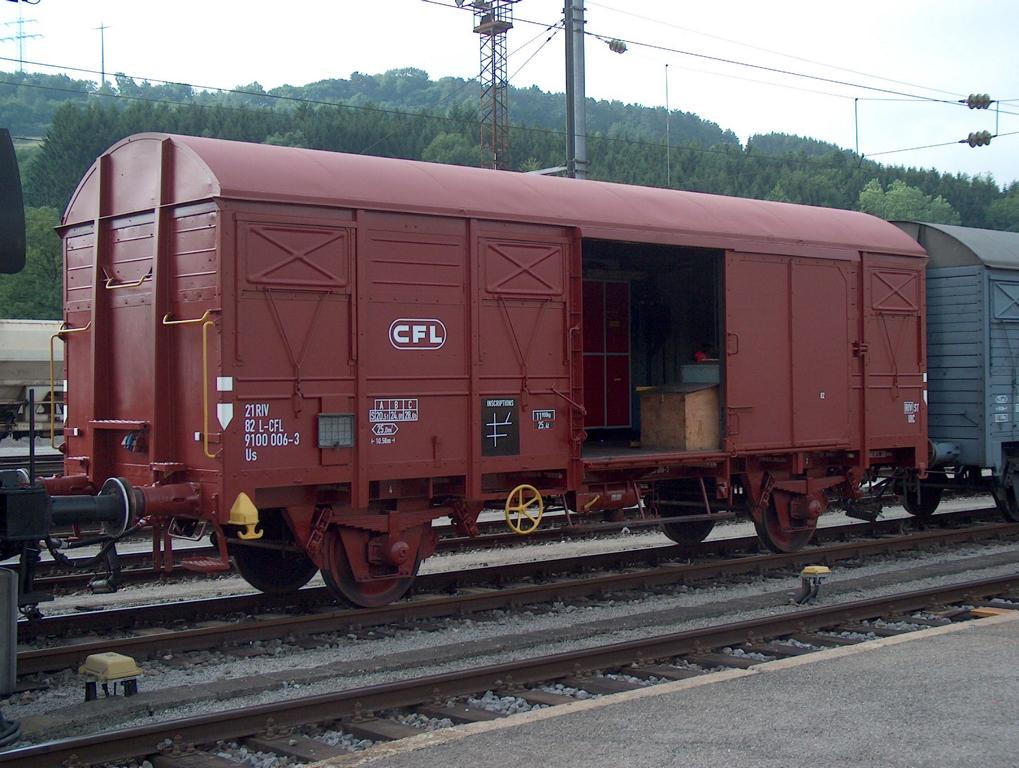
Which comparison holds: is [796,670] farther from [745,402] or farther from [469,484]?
[745,402]

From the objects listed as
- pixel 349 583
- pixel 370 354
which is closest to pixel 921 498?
pixel 349 583

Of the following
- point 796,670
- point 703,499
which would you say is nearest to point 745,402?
point 703,499

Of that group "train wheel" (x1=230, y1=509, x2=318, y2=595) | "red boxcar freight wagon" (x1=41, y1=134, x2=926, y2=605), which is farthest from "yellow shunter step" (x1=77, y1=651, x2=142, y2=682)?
"train wheel" (x1=230, y1=509, x2=318, y2=595)

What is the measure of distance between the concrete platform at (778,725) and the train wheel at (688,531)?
19.8ft

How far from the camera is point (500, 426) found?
9.69 m

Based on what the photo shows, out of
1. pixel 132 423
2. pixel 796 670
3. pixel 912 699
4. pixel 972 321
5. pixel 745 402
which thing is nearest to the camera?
pixel 912 699

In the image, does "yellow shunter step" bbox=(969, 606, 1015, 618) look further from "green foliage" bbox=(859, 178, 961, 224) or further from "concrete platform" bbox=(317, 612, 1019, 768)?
"green foliage" bbox=(859, 178, 961, 224)

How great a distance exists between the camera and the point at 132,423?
8766 millimetres

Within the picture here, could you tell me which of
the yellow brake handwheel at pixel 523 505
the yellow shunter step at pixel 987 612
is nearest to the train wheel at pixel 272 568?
the yellow brake handwheel at pixel 523 505

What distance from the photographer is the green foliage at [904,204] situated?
63.1 metres

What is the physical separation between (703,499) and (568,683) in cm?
503

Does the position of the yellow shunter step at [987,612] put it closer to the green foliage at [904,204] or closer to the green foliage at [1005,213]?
the green foliage at [904,204]

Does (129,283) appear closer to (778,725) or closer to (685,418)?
(685,418)

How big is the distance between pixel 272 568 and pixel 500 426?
8.31ft
